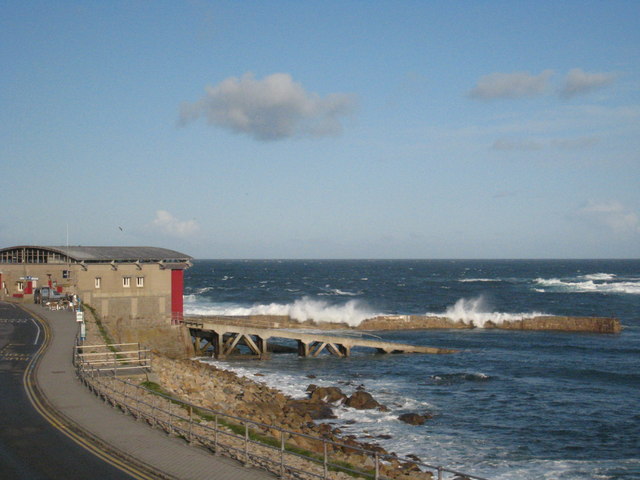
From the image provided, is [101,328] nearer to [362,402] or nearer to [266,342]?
[266,342]

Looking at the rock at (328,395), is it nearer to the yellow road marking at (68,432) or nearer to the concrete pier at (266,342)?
the concrete pier at (266,342)

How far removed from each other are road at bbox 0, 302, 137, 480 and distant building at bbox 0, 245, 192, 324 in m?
20.9

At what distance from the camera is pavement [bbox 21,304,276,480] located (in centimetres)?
1606

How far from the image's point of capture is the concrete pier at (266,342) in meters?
51.1

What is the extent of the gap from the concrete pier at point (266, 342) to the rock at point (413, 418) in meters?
19.0

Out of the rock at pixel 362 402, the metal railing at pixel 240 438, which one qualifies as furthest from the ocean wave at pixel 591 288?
the metal railing at pixel 240 438

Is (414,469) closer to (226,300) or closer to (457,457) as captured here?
(457,457)

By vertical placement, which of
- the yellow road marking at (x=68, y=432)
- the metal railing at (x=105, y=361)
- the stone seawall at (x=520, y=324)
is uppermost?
the metal railing at (x=105, y=361)

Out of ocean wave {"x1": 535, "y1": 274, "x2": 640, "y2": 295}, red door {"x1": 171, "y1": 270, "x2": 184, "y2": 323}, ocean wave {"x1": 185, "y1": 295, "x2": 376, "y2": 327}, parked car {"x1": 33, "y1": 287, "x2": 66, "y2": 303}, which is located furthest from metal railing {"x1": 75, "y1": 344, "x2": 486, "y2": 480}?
ocean wave {"x1": 535, "y1": 274, "x2": 640, "y2": 295}

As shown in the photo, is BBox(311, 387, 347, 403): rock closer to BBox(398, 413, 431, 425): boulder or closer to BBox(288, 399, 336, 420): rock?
BBox(288, 399, 336, 420): rock

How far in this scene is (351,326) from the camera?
69.1 meters

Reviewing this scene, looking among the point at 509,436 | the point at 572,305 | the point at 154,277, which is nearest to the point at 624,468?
the point at 509,436

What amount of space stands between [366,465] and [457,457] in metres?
5.68

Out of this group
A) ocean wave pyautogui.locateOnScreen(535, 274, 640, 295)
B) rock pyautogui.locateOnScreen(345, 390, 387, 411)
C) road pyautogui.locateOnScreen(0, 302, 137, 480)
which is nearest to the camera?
road pyautogui.locateOnScreen(0, 302, 137, 480)
